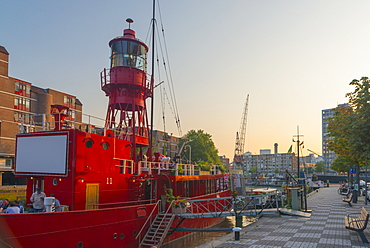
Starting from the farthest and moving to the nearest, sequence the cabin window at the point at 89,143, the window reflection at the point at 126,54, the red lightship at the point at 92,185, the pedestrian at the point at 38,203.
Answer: the window reflection at the point at 126,54 < the cabin window at the point at 89,143 < the pedestrian at the point at 38,203 < the red lightship at the point at 92,185

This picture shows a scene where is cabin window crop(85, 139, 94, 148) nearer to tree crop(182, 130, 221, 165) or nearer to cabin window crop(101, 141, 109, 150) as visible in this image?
cabin window crop(101, 141, 109, 150)

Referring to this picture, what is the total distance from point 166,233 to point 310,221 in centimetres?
895

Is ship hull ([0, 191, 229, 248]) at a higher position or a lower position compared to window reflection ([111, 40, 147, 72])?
lower

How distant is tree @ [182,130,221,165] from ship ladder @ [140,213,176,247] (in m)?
65.5

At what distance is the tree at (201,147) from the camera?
8569 cm

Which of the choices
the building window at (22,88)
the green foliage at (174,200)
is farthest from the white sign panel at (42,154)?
the building window at (22,88)

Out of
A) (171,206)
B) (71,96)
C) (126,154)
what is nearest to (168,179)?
(171,206)

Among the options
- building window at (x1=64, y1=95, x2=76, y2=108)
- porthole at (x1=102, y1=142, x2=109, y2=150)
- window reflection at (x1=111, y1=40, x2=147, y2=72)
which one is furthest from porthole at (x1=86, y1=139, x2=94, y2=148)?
building window at (x1=64, y1=95, x2=76, y2=108)

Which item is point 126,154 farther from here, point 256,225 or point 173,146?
point 173,146

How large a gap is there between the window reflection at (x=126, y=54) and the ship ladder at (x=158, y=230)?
10.5 metres

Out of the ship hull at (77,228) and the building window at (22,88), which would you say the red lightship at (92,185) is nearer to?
the ship hull at (77,228)

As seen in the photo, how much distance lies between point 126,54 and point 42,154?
9.81 metres

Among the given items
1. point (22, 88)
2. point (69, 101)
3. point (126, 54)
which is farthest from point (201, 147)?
point (126, 54)

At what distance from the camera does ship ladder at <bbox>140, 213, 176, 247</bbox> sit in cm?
1662
